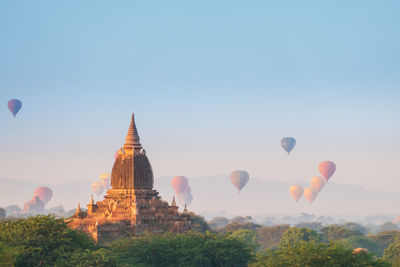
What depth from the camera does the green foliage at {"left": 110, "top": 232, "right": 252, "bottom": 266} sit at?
265 feet

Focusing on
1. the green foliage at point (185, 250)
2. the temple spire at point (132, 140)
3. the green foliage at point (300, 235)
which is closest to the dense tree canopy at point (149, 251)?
the green foliage at point (185, 250)

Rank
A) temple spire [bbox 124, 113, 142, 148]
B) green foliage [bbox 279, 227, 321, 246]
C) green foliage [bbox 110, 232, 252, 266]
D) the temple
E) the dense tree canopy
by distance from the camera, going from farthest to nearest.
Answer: green foliage [bbox 279, 227, 321, 246]
temple spire [bbox 124, 113, 142, 148]
the temple
green foliage [bbox 110, 232, 252, 266]
the dense tree canopy

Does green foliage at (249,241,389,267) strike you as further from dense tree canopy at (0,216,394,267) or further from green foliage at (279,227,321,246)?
green foliage at (279,227,321,246)

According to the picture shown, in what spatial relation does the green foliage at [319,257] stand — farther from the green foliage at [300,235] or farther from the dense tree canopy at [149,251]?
the green foliage at [300,235]

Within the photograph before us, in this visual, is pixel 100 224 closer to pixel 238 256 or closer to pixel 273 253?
pixel 238 256


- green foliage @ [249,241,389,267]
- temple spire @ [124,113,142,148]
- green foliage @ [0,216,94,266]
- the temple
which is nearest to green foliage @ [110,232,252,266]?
green foliage @ [0,216,94,266]

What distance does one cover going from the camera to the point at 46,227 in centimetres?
7288

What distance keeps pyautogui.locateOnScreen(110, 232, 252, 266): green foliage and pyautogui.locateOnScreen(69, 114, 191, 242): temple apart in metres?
10.4

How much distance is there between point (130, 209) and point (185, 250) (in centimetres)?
1900

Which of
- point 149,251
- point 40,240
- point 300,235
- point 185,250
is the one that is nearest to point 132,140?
point 149,251

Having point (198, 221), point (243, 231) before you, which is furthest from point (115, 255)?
point (243, 231)

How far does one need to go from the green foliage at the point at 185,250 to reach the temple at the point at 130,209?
34.0 feet

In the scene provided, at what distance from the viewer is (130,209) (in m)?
98.6

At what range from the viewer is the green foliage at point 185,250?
265 ft
